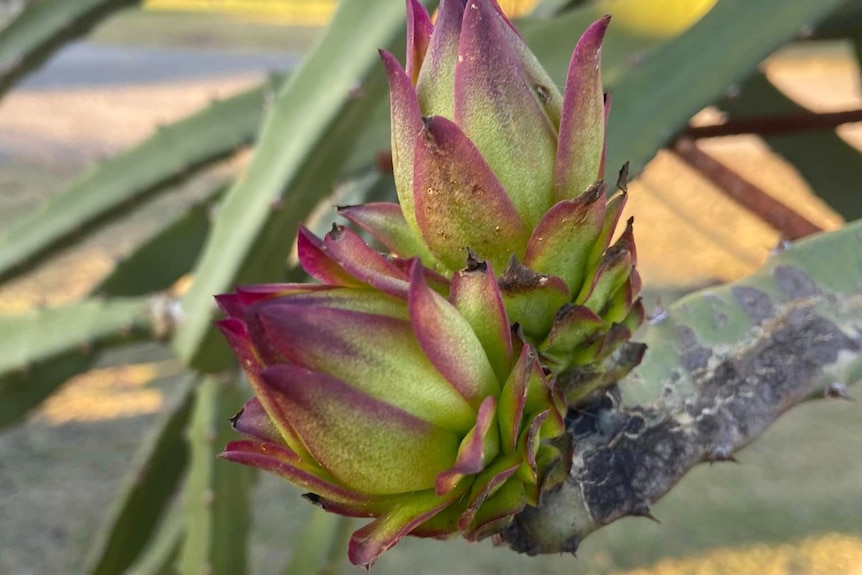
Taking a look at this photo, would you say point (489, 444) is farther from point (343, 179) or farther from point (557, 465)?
point (343, 179)

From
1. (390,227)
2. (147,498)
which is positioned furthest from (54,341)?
(390,227)

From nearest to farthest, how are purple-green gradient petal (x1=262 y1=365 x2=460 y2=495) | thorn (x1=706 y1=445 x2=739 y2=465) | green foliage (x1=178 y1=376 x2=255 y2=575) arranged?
1. purple-green gradient petal (x1=262 y1=365 x2=460 y2=495)
2. thorn (x1=706 y1=445 x2=739 y2=465)
3. green foliage (x1=178 y1=376 x2=255 y2=575)

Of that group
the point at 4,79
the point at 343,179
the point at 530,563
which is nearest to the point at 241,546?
the point at 343,179

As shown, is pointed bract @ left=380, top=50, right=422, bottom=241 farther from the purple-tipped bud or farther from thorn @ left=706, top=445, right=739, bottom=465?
thorn @ left=706, top=445, right=739, bottom=465

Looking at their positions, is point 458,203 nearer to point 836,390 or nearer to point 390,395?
point 390,395

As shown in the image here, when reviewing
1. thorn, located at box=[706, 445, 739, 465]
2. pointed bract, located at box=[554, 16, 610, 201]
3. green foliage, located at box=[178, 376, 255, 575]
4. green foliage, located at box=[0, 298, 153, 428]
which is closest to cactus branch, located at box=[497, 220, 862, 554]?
thorn, located at box=[706, 445, 739, 465]
